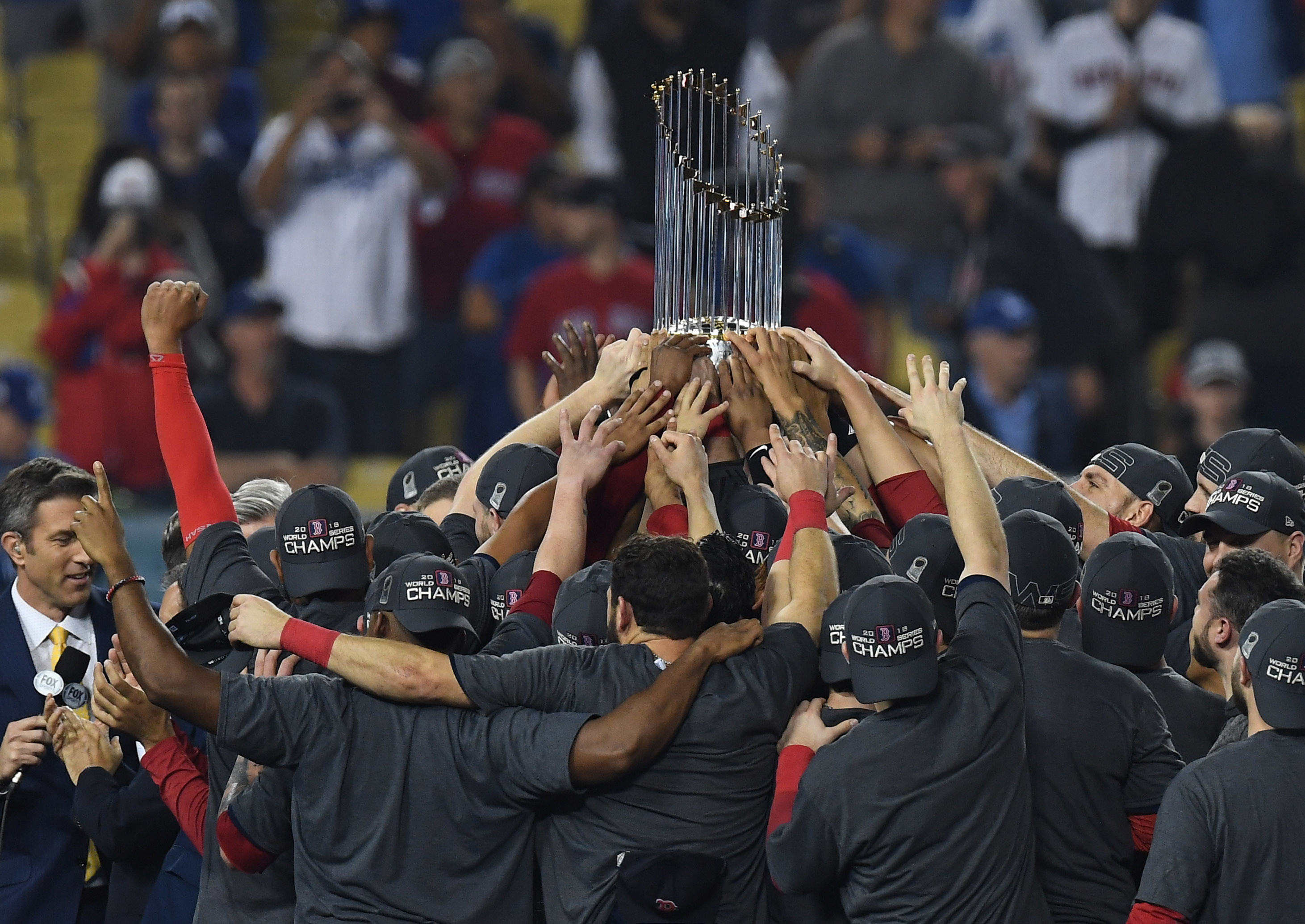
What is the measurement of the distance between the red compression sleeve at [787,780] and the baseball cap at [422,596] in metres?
0.79

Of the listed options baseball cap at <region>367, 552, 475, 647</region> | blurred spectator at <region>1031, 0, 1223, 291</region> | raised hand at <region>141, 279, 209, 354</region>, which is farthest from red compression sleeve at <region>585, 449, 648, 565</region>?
blurred spectator at <region>1031, 0, 1223, 291</region>

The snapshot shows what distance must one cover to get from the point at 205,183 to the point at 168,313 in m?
9.62

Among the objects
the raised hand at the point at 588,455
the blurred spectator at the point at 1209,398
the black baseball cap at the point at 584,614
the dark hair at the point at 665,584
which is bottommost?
the blurred spectator at the point at 1209,398

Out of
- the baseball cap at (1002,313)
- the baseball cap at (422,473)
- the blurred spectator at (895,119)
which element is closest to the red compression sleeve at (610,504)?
the baseball cap at (422,473)

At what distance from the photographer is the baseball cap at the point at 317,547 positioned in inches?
169

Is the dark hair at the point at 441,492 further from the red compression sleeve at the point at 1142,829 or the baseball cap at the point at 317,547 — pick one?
the red compression sleeve at the point at 1142,829

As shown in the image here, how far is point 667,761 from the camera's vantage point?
12.5ft

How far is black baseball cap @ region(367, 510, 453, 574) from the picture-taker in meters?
4.72

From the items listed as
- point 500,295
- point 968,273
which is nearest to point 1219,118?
point 968,273

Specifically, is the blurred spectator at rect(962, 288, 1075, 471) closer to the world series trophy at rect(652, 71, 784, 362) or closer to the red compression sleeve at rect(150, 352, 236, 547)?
the world series trophy at rect(652, 71, 784, 362)

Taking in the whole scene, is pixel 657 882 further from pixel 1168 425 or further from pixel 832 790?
pixel 1168 425

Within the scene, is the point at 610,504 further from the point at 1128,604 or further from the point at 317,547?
the point at 1128,604

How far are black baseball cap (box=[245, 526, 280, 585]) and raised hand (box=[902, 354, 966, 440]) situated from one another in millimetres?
1830

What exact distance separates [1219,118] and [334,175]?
726 cm
